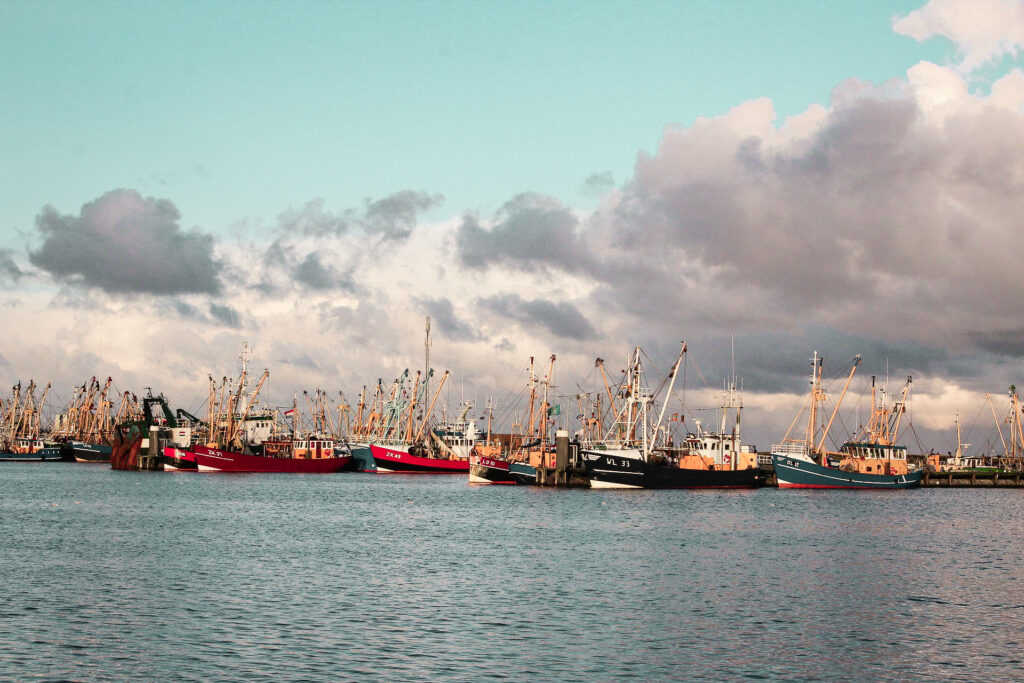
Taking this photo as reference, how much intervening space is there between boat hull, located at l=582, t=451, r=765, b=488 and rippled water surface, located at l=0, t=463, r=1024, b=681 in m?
34.1

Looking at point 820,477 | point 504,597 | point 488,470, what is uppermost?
point 820,477

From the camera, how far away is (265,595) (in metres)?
45.0

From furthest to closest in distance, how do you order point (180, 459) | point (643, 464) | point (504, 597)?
point (180, 459) < point (643, 464) < point (504, 597)

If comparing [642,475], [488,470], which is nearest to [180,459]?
[488,470]

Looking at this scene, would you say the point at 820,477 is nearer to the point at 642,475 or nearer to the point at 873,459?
the point at 873,459

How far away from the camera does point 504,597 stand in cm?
4534

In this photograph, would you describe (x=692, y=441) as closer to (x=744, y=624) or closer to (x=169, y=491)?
(x=169, y=491)

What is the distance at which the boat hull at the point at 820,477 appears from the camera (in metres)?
143

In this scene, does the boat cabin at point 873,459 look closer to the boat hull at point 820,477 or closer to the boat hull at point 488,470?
the boat hull at point 820,477

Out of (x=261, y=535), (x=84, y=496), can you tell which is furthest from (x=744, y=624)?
(x=84, y=496)

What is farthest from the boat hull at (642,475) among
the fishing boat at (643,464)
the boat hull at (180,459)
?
the boat hull at (180,459)

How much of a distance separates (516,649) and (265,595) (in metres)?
14.9

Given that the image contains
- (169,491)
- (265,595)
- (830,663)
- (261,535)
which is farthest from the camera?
(169,491)

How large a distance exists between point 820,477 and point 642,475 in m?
30.6
